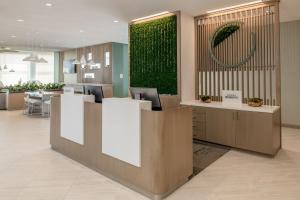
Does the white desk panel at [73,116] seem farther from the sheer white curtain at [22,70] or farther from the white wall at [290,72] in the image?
the sheer white curtain at [22,70]

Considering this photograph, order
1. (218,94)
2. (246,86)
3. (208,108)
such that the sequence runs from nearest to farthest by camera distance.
→ (208,108)
(246,86)
(218,94)

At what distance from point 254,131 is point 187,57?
2536mm

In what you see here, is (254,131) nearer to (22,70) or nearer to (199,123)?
(199,123)

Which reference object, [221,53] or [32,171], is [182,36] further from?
[32,171]

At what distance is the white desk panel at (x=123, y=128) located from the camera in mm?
2939

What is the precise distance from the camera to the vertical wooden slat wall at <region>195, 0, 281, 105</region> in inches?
195

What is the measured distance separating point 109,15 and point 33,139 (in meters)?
3.56

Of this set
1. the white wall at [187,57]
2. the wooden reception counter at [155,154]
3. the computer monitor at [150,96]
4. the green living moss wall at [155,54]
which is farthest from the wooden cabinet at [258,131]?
the computer monitor at [150,96]

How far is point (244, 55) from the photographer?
531 centimetres

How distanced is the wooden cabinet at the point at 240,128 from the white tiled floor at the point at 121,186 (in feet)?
0.71

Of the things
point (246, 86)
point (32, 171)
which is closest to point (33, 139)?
point (32, 171)

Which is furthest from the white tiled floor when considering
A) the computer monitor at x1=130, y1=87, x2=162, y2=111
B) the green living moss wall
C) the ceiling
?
the ceiling

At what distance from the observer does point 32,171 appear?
365cm

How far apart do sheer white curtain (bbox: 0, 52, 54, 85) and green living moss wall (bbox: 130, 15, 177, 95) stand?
9.38 m
